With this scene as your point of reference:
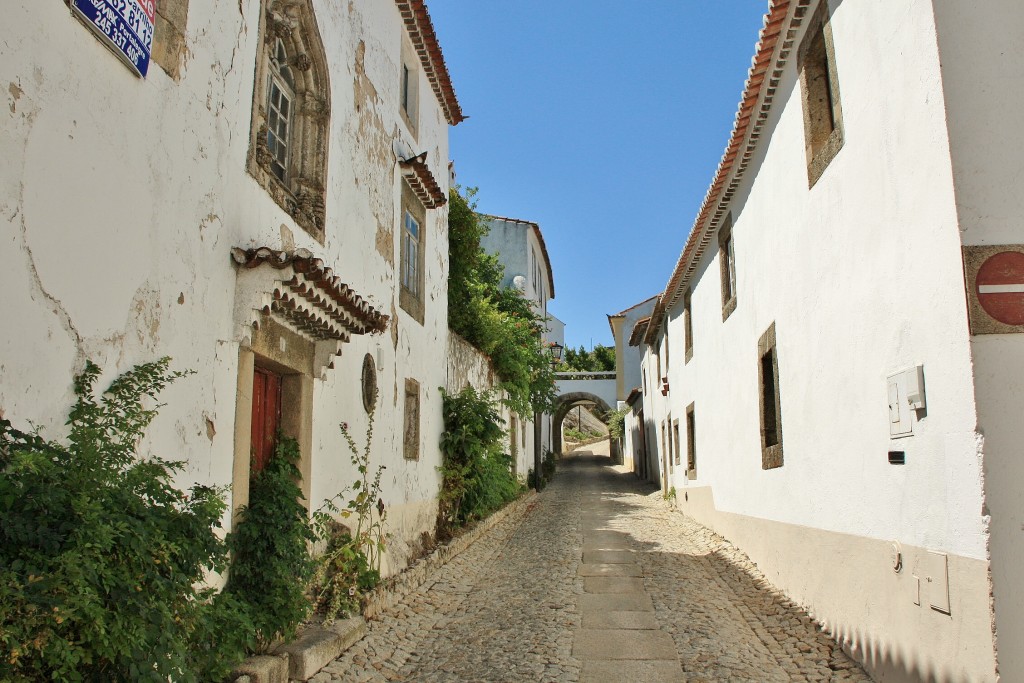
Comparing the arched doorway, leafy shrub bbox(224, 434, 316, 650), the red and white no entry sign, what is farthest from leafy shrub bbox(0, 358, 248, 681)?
the arched doorway

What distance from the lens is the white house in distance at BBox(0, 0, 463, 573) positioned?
10.6 feet

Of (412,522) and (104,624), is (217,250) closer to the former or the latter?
(104,624)

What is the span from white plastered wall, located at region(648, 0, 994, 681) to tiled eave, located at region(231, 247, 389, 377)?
3685 mm

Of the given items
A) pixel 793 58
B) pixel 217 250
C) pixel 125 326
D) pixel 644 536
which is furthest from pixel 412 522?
pixel 793 58

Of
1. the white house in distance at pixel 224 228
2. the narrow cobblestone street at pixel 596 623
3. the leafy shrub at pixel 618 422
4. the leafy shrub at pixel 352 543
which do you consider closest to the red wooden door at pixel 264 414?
the white house in distance at pixel 224 228

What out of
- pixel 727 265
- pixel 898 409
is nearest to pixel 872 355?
pixel 898 409

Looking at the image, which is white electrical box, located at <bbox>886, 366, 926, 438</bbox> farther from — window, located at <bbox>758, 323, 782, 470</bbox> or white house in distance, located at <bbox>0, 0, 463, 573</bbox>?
white house in distance, located at <bbox>0, 0, 463, 573</bbox>

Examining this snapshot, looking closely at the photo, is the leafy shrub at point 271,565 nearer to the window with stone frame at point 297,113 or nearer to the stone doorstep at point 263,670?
the stone doorstep at point 263,670

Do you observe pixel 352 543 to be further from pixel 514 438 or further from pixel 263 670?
pixel 514 438

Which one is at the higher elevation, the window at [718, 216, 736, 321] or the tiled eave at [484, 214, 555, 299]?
the tiled eave at [484, 214, 555, 299]

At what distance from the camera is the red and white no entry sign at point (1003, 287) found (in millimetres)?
3775

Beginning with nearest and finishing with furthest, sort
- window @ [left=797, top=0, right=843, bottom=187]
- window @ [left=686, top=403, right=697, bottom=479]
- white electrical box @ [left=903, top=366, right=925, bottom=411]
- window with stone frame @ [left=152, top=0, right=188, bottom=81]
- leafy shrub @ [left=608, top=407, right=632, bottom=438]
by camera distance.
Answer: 1. window with stone frame @ [left=152, top=0, right=188, bottom=81]
2. white electrical box @ [left=903, top=366, right=925, bottom=411]
3. window @ [left=797, top=0, right=843, bottom=187]
4. window @ [left=686, top=403, right=697, bottom=479]
5. leafy shrub @ [left=608, top=407, right=632, bottom=438]

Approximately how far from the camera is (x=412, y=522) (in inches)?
358

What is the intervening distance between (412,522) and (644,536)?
414cm
